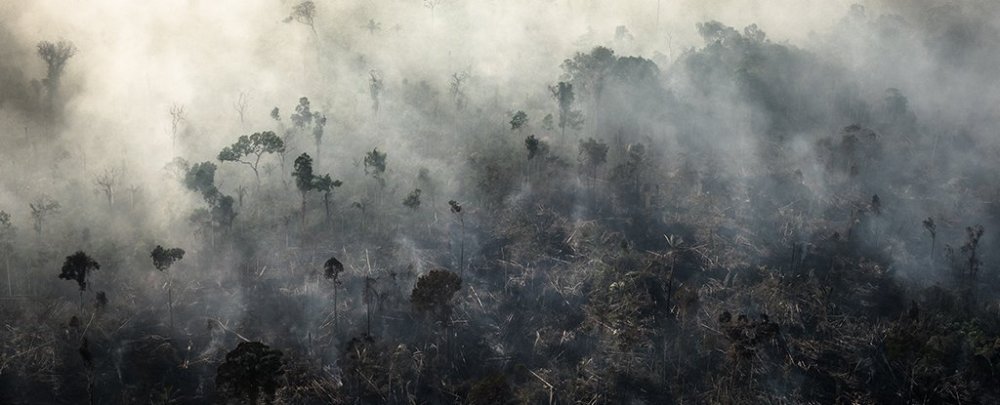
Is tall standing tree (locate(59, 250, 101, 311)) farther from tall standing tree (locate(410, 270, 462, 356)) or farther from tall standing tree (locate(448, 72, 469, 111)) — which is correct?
tall standing tree (locate(448, 72, 469, 111))

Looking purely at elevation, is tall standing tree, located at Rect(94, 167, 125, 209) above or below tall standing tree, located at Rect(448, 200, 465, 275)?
above

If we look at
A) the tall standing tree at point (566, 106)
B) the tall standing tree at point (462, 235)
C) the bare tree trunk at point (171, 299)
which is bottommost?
the bare tree trunk at point (171, 299)

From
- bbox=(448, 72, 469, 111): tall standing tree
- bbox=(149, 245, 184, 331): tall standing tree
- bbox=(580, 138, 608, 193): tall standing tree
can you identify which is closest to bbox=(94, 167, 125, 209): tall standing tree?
bbox=(149, 245, 184, 331): tall standing tree

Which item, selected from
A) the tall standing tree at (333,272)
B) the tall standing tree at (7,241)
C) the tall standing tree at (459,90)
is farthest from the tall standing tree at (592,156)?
the tall standing tree at (7,241)

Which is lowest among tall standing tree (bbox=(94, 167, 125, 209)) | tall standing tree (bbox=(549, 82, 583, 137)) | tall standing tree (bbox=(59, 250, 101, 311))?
tall standing tree (bbox=(59, 250, 101, 311))

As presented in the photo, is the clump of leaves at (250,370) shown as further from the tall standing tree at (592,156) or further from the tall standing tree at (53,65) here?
the tall standing tree at (53,65)

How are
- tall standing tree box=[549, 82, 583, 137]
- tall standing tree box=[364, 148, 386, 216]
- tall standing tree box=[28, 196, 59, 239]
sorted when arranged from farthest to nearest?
tall standing tree box=[549, 82, 583, 137] < tall standing tree box=[364, 148, 386, 216] < tall standing tree box=[28, 196, 59, 239]

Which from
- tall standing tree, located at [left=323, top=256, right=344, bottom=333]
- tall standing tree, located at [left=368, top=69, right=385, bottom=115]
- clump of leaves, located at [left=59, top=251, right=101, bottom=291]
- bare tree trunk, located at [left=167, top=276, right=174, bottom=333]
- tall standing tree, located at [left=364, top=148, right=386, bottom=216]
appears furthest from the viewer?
tall standing tree, located at [left=368, top=69, right=385, bottom=115]

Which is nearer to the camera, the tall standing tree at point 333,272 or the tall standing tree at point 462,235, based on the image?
the tall standing tree at point 333,272

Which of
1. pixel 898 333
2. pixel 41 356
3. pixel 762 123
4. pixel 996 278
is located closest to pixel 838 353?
pixel 898 333
